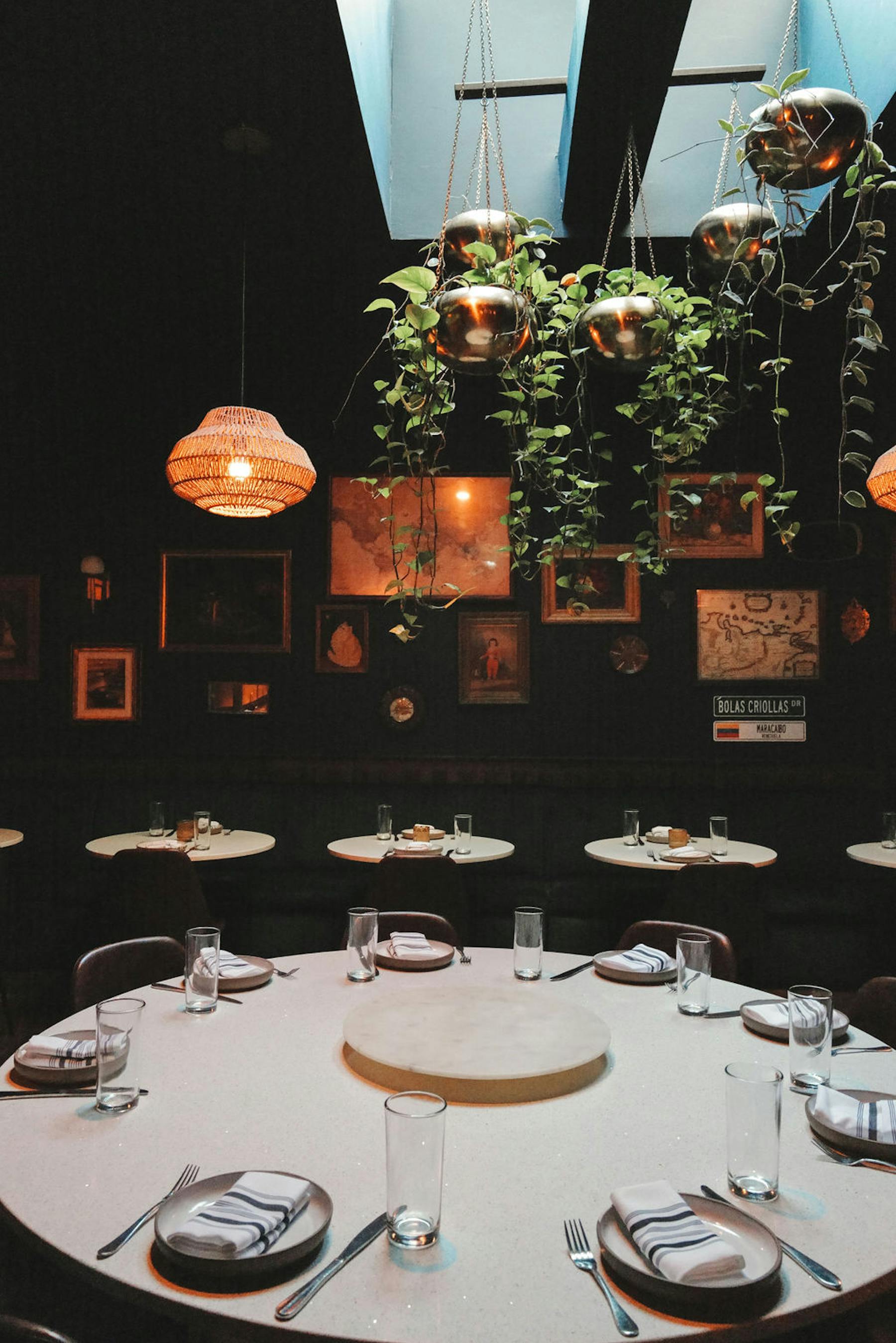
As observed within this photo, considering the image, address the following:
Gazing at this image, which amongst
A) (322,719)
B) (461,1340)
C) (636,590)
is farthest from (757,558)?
(461,1340)

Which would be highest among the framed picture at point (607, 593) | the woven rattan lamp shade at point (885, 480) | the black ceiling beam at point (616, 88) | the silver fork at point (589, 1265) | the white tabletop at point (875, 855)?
the black ceiling beam at point (616, 88)

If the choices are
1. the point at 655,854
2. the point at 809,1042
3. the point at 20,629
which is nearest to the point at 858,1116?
the point at 809,1042

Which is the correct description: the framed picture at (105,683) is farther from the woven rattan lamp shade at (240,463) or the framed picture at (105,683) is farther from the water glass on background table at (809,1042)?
the water glass on background table at (809,1042)

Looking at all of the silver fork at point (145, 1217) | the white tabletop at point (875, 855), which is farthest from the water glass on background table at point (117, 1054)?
the white tabletop at point (875, 855)

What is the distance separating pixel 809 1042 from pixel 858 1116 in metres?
0.22

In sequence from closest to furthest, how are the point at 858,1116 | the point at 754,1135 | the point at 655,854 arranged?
the point at 754,1135 → the point at 858,1116 → the point at 655,854

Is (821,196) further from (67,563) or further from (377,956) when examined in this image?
(67,563)

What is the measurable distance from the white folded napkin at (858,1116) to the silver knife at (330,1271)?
69 cm

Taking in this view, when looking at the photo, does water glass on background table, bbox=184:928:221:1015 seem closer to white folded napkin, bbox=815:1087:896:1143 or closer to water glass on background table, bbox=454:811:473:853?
white folded napkin, bbox=815:1087:896:1143

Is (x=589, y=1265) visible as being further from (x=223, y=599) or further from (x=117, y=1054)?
(x=223, y=599)

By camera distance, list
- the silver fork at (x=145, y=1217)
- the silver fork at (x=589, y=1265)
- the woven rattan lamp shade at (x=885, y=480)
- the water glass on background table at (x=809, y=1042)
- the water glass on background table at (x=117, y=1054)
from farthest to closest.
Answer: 1. the woven rattan lamp shade at (x=885, y=480)
2. the water glass on background table at (x=809, y=1042)
3. the water glass on background table at (x=117, y=1054)
4. the silver fork at (x=145, y=1217)
5. the silver fork at (x=589, y=1265)

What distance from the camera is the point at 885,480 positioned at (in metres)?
3.96

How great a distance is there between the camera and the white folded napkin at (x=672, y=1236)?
99cm

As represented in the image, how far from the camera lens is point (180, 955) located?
7.85ft
